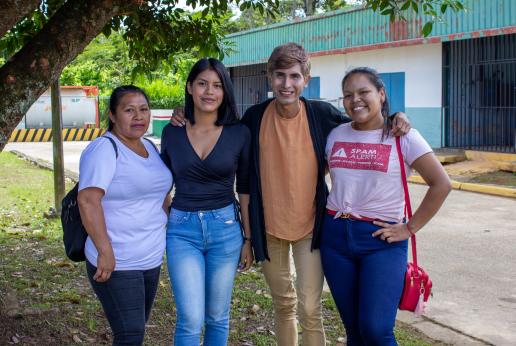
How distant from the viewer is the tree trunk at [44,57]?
12.8 feet

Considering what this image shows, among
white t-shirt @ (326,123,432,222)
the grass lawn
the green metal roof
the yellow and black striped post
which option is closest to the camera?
white t-shirt @ (326,123,432,222)

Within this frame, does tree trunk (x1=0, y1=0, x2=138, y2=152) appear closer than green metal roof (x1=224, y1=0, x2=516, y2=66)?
Yes

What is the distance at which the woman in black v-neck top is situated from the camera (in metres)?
3.49

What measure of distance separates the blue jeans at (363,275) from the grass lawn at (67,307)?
142 cm

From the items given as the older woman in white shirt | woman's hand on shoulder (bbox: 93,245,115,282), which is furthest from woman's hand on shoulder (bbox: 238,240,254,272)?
woman's hand on shoulder (bbox: 93,245,115,282)

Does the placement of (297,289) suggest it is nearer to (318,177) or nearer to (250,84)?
(318,177)

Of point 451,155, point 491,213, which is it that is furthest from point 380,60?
point 491,213

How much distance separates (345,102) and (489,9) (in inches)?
478

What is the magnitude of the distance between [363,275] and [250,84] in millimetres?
22506

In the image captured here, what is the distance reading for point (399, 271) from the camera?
3.43 m

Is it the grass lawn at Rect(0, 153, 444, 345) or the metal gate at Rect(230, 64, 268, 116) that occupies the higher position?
the metal gate at Rect(230, 64, 268, 116)

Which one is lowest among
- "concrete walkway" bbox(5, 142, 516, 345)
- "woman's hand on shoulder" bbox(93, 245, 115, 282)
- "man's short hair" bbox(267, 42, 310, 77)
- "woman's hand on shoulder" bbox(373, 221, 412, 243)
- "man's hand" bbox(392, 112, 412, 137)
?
"concrete walkway" bbox(5, 142, 516, 345)

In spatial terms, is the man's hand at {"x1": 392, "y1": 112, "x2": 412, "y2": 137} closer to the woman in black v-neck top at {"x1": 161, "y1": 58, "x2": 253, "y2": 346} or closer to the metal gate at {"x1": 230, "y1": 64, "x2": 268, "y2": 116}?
the woman in black v-neck top at {"x1": 161, "y1": 58, "x2": 253, "y2": 346}

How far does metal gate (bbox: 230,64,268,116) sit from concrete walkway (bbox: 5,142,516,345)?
43.8 ft
